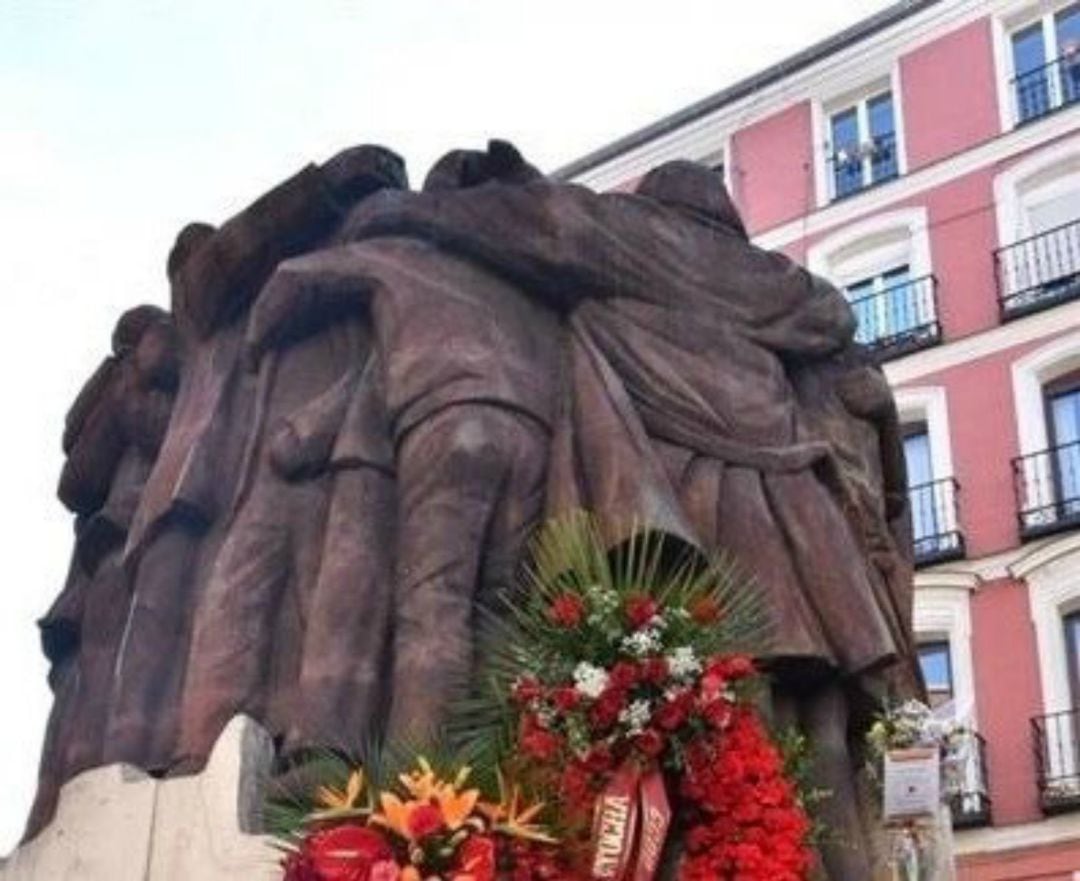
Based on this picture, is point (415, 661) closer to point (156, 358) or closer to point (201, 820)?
point (201, 820)

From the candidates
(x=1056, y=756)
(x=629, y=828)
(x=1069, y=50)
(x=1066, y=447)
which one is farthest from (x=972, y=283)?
(x=629, y=828)

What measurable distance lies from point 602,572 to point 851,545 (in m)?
1.29

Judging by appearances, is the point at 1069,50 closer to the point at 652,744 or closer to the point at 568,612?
the point at 568,612

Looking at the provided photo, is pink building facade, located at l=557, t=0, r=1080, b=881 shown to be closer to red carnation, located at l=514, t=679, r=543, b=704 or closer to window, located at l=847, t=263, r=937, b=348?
window, located at l=847, t=263, r=937, b=348

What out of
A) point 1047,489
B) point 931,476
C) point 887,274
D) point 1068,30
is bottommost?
→ point 1047,489

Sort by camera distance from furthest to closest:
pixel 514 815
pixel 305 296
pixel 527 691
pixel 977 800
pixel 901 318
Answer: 1. pixel 901 318
2. pixel 977 800
3. pixel 305 296
4. pixel 527 691
5. pixel 514 815

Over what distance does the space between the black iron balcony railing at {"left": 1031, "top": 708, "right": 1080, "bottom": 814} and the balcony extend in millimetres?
2733

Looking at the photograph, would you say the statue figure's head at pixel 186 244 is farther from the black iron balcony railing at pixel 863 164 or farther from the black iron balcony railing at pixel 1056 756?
the black iron balcony railing at pixel 863 164

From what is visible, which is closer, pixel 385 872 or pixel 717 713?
pixel 385 872

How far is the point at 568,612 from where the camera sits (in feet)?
15.7

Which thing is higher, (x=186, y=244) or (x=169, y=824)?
(x=186, y=244)

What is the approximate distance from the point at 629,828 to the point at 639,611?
1.83 ft

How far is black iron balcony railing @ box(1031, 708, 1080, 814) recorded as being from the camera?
22.5 meters

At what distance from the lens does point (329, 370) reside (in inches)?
250
